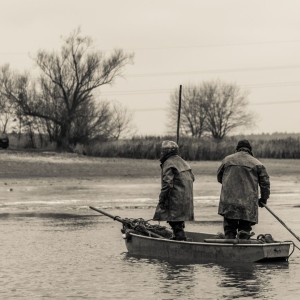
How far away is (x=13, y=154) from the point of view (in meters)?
63.7

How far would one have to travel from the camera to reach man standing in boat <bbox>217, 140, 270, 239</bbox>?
16422mm

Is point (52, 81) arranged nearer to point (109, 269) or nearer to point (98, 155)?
point (98, 155)

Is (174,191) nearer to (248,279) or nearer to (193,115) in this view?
(248,279)

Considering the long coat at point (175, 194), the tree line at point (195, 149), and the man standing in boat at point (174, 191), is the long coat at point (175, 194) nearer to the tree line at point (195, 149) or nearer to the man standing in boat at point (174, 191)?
the man standing in boat at point (174, 191)

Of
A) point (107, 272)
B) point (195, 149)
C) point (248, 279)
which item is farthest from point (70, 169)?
point (248, 279)

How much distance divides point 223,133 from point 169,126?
20.8ft

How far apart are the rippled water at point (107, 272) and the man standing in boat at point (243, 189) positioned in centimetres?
92

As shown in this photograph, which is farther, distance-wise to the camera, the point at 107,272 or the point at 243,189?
the point at 243,189

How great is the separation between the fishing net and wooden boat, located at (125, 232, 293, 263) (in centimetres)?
35

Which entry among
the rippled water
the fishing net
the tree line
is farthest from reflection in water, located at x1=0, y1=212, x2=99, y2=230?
the tree line

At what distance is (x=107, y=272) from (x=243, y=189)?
250 centimetres

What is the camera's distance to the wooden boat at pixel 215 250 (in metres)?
15.7

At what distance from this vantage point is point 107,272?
15.3 metres

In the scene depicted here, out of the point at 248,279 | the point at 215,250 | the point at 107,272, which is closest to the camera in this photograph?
the point at 248,279
